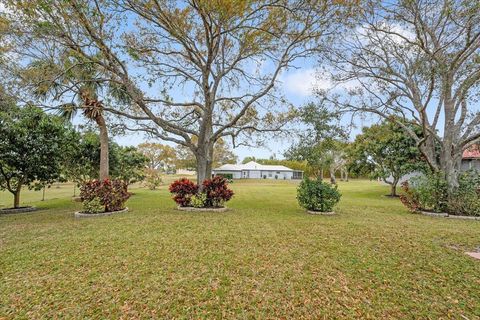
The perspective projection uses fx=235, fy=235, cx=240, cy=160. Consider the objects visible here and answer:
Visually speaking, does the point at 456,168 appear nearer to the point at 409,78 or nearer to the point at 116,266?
the point at 409,78

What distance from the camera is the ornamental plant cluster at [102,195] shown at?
8.48 metres

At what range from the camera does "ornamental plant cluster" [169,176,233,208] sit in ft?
31.3

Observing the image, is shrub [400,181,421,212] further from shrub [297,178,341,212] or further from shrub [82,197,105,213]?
shrub [82,197,105,213]

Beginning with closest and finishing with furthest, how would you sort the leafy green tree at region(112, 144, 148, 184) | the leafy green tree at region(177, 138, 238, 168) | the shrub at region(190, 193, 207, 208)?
the shrub at region(190, 193, 207, 208), the leafy green tree at region(112, 144, 148, 184), the leafy green tree at region(177, 138, 238, 168)

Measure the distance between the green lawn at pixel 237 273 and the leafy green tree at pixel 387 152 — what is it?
411 inches

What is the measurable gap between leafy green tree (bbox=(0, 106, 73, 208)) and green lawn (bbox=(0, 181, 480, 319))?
14.5ft

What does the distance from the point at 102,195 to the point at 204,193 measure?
3757 mm

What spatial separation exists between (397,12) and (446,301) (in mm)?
10605

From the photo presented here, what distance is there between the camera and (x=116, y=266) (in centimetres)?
390

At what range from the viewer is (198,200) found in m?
9.49

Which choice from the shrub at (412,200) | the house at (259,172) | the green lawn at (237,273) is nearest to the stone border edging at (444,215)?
the shrub at (412,200)

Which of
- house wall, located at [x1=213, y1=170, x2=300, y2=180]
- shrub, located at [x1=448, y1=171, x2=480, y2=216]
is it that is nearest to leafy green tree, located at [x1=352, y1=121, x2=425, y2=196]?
shrub, located at [x1=448, y1=171, x2=480, y2=216]

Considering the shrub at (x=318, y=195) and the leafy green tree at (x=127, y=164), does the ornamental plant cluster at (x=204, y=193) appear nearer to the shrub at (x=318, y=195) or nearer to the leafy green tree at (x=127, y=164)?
the shrub at (x=318, y=195)

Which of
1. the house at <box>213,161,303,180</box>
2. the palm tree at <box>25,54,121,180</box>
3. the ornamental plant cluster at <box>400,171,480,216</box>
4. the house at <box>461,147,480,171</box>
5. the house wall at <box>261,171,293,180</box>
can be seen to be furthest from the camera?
the house wall at <box>261,171,293,180</box>
